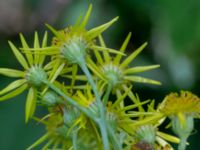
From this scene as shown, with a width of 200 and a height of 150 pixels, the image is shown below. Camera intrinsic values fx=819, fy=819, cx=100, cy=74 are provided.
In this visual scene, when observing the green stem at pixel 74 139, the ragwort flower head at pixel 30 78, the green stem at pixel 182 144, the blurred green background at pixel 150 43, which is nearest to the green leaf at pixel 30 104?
the ragwort flower head at pixel 30 78

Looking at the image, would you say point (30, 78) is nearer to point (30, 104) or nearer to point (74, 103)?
point (30, 104)

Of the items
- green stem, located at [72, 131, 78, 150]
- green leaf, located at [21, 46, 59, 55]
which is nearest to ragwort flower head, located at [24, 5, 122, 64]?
green leaf, located at [21, 46, 59, 55]

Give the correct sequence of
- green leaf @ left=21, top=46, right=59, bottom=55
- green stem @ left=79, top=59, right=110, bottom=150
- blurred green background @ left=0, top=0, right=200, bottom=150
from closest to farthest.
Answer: green stem @ left=79, top=59, right=110, bottom=150
green leaf @ left=21, top=46, right=59, bottom=55
blurred green background @ left=0, top=0, right=200, bottom=150

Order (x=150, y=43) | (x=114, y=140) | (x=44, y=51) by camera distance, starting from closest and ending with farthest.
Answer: (x=114, y=140), (x=44, y=51), (x=150, y=43)

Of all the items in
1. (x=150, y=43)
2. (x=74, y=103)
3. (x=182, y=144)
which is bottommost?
(x=182, y=144)

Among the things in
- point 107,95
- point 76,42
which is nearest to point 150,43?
point 76,42

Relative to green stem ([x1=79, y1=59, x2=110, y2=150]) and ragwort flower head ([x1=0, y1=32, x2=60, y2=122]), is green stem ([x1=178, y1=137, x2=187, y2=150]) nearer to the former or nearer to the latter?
green stem ([x1=79, y1=59, x2=110, y2=150])

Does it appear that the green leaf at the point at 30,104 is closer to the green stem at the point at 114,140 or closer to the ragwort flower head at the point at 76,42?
the ragwort flower head at the point at 76,42

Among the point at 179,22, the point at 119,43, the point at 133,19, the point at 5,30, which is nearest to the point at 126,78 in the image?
the point at 179,22
